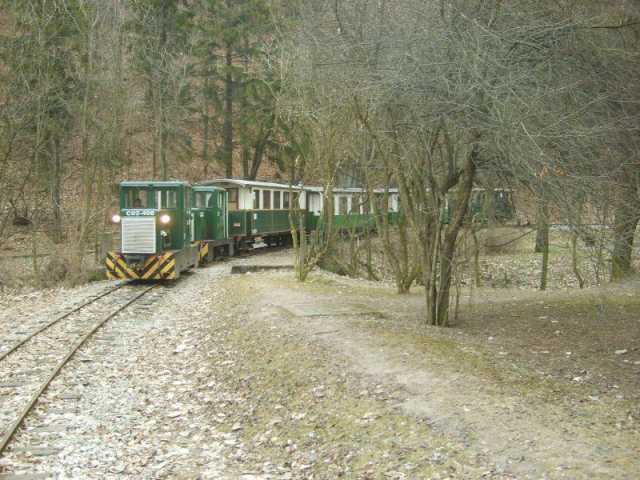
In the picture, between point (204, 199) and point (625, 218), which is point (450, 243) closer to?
point (625, 218)

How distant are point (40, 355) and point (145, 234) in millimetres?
9220

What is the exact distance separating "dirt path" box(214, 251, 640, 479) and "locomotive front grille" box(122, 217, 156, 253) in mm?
8393

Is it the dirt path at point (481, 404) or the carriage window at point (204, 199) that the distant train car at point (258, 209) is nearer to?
the carriage window at point (204, 199)

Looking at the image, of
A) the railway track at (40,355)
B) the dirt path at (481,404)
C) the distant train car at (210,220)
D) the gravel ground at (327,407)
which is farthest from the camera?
the distant train car at (210,220)

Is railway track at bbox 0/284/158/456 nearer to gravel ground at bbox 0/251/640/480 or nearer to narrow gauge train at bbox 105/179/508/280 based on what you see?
gravel ground at bbox 0/251/640/480

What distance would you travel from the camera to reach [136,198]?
20.5m

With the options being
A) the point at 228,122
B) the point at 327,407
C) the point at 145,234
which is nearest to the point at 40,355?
the point at 327,407

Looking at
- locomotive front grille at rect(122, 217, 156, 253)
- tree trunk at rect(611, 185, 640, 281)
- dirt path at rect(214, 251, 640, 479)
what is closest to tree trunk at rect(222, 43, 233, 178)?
locomotive front grille at rect(122, 217, 156, 253)

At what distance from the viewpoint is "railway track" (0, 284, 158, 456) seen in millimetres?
8406

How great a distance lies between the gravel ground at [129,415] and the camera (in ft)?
22.8

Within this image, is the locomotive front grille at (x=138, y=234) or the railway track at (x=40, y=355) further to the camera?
the locomotive front grille at (x=138, y=234)

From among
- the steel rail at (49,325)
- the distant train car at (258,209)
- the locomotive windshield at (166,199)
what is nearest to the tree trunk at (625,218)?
the steel rail at (49,325)

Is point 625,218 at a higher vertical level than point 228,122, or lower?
lower

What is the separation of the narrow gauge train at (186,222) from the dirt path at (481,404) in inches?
178
